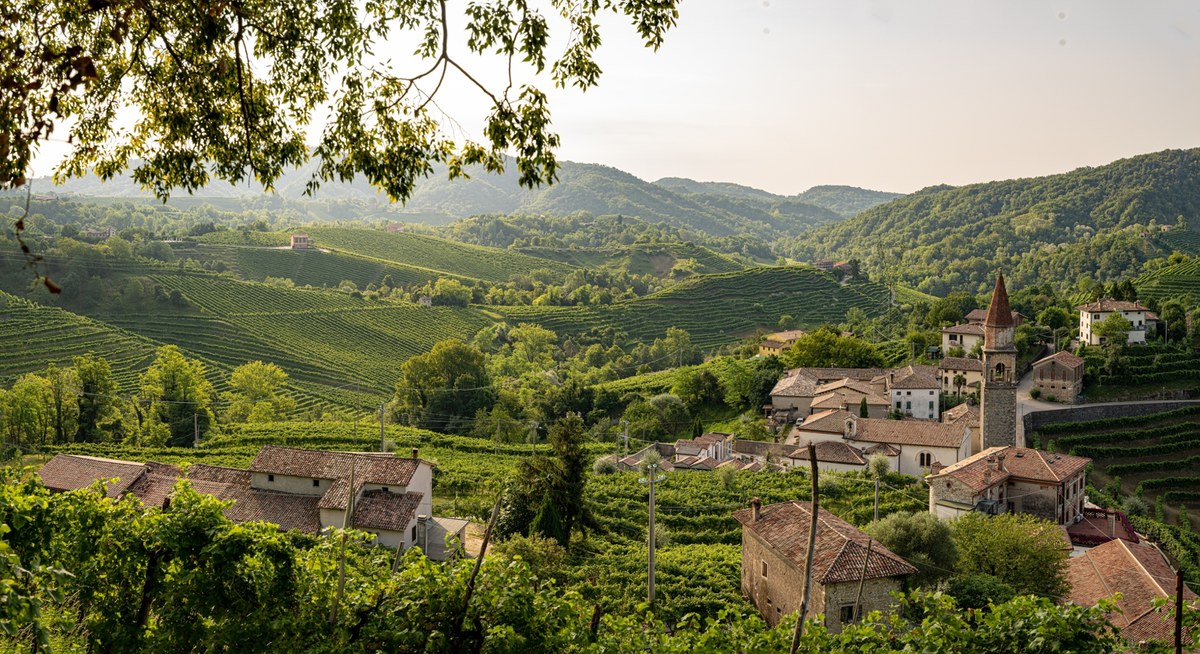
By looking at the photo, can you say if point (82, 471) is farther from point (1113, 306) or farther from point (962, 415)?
point (1113, 306)

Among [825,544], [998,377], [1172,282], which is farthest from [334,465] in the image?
[1172,282]

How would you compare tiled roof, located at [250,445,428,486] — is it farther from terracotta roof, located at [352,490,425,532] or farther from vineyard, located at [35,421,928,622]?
vineyard, located at [35,421,928,622]

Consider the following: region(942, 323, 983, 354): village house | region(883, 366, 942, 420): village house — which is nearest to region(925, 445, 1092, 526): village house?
region(883, 366, 942, 420): village house

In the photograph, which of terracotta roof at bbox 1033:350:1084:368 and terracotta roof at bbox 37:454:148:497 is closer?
terracotta roof at bbox 37:454:148:497

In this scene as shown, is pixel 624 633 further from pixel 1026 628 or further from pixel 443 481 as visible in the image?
pixel 443 481

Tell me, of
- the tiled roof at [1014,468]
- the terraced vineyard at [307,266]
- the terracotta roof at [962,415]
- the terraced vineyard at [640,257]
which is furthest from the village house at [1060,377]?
the terraced vineyard at [640,257]

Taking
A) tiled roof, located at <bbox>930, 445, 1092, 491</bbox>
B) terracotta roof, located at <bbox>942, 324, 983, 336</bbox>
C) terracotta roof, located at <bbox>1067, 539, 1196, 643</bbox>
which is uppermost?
terracotta roof, located at <bbox>942, 324, 983, 336</bbox>

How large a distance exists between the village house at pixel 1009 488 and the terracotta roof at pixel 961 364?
63.3ft

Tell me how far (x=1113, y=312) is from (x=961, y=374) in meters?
11.3

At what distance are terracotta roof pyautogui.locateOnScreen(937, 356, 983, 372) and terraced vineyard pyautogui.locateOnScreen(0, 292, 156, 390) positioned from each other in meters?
A: 45.9

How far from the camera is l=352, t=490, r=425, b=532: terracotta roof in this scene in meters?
23.9

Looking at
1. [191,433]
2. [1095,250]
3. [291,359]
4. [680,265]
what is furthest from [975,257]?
[191,433]

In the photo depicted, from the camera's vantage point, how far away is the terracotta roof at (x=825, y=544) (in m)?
18.3

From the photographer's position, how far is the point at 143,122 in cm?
856
